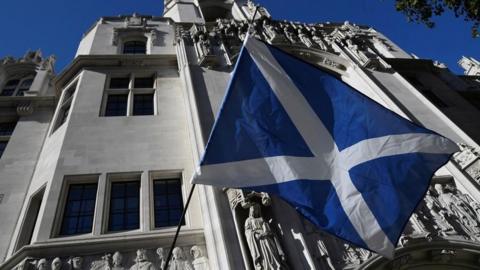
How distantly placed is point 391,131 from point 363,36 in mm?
20414

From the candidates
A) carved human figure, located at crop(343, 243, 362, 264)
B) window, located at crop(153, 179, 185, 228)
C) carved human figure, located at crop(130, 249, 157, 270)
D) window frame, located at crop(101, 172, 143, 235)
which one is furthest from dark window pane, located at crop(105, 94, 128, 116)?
carved human figure, located at crop(343, 243, 362, 264)

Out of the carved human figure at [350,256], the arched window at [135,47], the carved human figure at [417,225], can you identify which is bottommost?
the carved human figure at [350,256]

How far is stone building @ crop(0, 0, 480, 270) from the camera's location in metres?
9.38

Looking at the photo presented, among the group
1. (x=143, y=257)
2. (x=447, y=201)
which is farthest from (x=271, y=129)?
(x=447, y=201)

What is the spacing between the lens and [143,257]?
9445 mm

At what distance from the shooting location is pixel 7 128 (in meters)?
18.0

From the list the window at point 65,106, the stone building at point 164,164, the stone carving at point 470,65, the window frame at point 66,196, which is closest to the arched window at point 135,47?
the stone building at point 164,164

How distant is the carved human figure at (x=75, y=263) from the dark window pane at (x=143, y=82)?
10.9m

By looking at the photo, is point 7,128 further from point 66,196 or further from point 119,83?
point 66,196

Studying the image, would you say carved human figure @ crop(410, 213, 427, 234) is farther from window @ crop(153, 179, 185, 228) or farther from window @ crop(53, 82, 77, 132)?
window @ crop(53, 82, 77, 132)

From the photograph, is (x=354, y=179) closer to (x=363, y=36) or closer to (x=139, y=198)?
(x=139, y=198)

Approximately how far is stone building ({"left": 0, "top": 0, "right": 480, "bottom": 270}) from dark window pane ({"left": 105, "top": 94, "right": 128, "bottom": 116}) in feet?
0.28

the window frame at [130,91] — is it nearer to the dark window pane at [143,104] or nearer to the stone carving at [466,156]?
the dark window pane at [143,104]

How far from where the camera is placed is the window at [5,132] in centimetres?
1662
